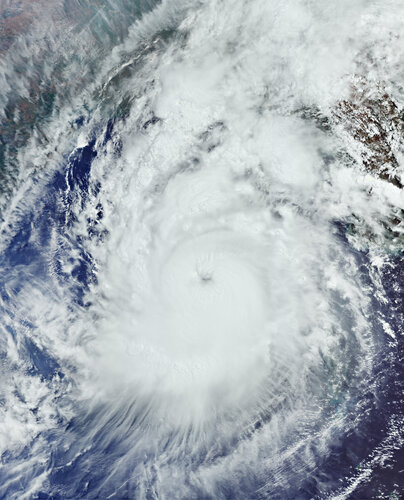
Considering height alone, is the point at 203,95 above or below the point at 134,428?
above

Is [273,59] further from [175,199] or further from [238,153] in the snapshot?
[175,199]

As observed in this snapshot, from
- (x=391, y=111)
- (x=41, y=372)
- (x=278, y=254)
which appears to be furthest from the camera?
(x=41, y=372)

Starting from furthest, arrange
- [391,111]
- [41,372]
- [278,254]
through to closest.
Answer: [41,372] → [278,254] → [391,111]

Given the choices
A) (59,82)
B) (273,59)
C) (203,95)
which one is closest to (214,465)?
(203,95)

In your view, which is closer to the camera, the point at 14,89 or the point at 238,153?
the point at 238,153

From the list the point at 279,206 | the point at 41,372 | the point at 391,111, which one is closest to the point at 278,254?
the point at 279,206

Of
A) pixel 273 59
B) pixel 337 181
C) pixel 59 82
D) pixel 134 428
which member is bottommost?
pixel 134 428
